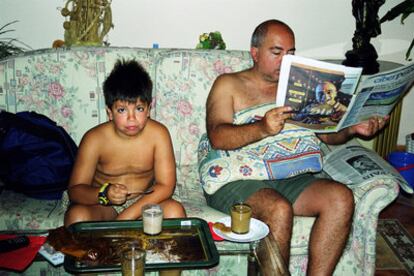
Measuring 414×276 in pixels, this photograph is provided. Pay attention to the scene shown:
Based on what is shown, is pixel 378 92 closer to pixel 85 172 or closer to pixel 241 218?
pixel 241 218

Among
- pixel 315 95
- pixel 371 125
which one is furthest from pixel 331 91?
pixel 371 125

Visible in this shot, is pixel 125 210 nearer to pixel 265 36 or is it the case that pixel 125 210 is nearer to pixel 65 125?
pixel 65 125

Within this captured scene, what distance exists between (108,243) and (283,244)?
2.19 ft

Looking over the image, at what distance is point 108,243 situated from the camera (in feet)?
4.51

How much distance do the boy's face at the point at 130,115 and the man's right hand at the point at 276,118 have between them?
451mm

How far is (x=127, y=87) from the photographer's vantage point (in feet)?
5.51

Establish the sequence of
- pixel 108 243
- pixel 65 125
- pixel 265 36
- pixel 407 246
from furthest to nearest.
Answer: pixel 407 246 < pixel 65 125 < pixel 265 36 < pixel 108 243

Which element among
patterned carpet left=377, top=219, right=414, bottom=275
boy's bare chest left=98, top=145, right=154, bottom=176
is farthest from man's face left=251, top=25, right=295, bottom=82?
patterned carpet left=377, top=219, right=414, bottom=275

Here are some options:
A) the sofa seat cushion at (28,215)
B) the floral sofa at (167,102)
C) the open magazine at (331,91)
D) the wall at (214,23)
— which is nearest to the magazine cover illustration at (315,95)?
the open magazine at (331,91)

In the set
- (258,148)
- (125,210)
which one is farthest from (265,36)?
(125,210)

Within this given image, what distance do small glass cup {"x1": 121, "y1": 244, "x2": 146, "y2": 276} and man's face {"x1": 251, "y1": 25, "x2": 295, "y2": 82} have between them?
1.07 m

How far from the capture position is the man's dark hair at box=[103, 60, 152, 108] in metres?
1.67

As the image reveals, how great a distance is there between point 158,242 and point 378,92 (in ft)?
3.18

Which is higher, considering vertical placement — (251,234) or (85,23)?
(85,23)
